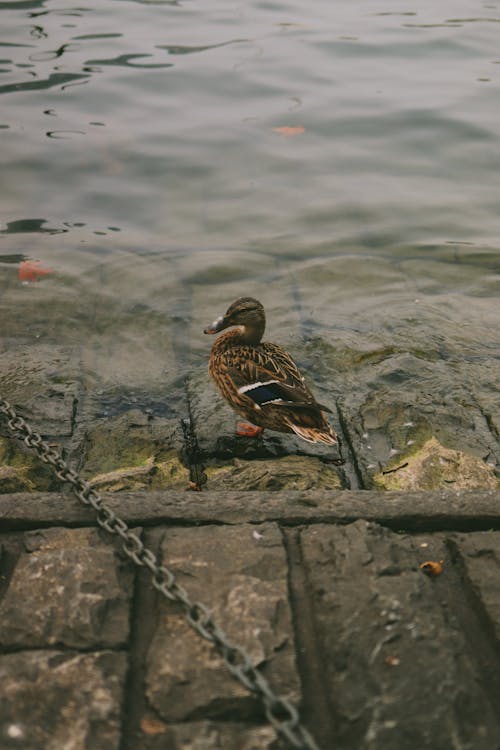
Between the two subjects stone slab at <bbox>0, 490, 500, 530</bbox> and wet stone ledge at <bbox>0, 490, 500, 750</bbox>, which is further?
stone slab at <bbox>0, 490, 500, 530</bbox>

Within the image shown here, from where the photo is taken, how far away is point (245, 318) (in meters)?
4.57

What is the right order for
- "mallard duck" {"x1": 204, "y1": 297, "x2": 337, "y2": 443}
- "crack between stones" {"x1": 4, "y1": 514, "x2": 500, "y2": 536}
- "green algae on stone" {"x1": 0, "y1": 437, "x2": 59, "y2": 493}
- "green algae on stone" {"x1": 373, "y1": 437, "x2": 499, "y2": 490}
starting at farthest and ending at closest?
"mallard duck" {"x1": 204, "y1": 297, "x2": 337, "y2": 443} → "green algae on stone" {"x1": 373, "y1": 437, "x2": 499, "y2": 490} → "green algae on stone" {"x1": 0, "y1": 437, "x2": 59, "y2": 493} → "crack between stones" {"x1": 4, "y1": 514, "x2": 500, "y2": 536}

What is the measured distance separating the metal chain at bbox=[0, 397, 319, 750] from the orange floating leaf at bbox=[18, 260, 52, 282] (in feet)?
10.7

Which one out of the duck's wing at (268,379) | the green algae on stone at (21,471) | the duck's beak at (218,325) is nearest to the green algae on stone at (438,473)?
the duck's wing at (268,379)

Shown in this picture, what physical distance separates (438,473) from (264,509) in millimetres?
1118

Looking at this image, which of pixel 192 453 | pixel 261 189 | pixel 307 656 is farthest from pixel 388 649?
pixel 261 189

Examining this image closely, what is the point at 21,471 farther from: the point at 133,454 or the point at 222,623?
the point at 222,623

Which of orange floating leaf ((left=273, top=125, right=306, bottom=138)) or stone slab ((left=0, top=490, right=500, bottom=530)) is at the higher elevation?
orange floating leaf ((left=273, top=125, right=306, bottom=138))

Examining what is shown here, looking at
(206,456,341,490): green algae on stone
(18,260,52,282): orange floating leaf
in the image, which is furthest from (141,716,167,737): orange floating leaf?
(18,260,52,282): orange floating leaf

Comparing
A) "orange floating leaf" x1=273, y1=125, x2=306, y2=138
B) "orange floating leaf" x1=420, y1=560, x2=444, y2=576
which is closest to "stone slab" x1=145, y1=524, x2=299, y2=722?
"orange floating leaf" x1=420, y1=560, x2=444, y2=576

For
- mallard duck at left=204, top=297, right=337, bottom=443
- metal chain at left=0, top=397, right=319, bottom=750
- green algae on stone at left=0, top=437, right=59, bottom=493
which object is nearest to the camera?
metal chain at left=0, top=397, right=319, bottom=750

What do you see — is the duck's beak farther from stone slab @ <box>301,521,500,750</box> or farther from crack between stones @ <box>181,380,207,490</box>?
stone slab @ <box>301,521,500,750</box>

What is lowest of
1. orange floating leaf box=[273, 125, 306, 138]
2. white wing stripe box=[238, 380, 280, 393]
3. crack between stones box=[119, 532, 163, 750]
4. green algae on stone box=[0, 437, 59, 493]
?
green algae on stone box=[0, 437, 59, 493]

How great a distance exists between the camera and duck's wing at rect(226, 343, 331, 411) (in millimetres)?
4074
